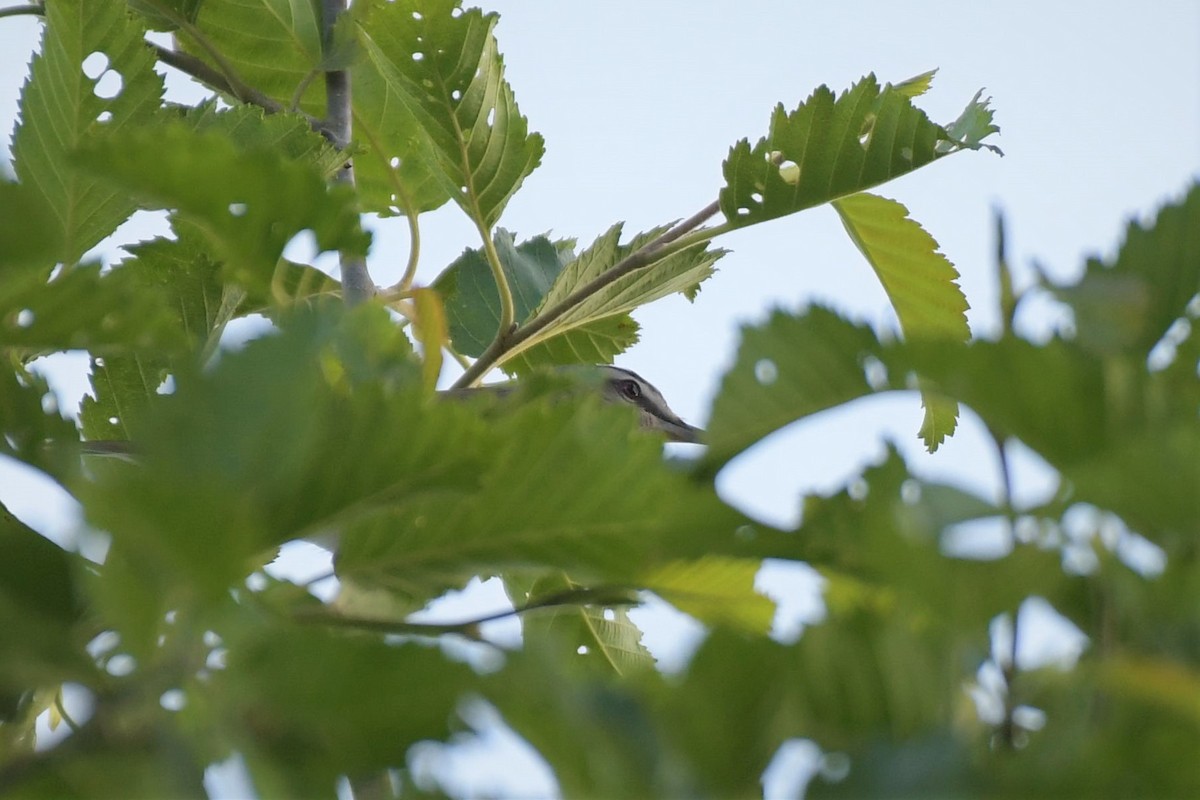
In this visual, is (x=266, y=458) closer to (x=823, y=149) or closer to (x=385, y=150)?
(x=823, y=149)

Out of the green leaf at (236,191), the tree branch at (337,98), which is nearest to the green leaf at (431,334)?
the green leaf at (236,191)

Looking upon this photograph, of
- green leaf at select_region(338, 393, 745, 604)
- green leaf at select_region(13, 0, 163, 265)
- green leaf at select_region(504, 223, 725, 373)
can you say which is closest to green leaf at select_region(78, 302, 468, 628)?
green leaf at select_region(338, 393, 745, 604)

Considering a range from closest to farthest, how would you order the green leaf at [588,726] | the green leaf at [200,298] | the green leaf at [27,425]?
the green leaf at [588,726]
the green leaf at [27,425]
the green leaf at [200,298]

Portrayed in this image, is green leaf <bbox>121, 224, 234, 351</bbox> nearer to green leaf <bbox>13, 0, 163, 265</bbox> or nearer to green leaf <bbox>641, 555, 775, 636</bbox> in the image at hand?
green leaf <bbox>13, 0, 163, 265</bbox>

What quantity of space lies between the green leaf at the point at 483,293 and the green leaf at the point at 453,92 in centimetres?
6

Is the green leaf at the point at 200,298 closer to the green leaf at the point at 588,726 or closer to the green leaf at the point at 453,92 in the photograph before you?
the green leaf at the point at 453,92

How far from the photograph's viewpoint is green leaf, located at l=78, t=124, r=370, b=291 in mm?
177

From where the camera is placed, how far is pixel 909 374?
6.4 inches

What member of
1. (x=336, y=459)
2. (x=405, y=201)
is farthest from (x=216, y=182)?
(x=405, y=201)

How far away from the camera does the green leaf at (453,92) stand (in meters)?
0.42

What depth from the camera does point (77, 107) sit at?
0.34 m

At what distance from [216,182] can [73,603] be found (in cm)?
9

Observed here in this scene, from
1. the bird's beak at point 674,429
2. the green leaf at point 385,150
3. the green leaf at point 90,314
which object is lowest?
the bird's beak at point 674,429

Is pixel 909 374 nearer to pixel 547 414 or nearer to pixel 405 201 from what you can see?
pixel 547 414
